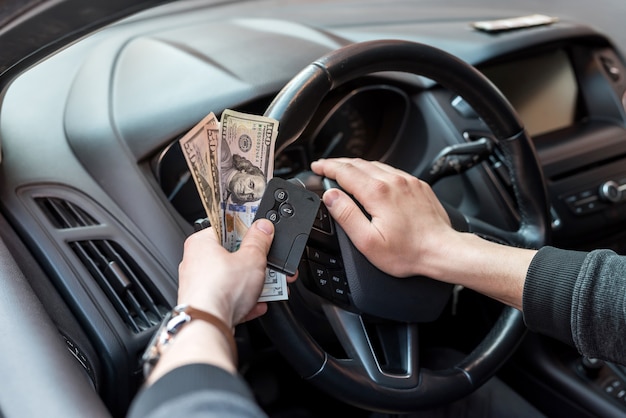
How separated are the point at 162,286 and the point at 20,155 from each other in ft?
1.09

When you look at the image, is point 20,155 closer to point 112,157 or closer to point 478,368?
point 112,157

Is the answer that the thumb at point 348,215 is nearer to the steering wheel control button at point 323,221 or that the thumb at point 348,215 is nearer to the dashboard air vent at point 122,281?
the steering wheel control button at point 323,221

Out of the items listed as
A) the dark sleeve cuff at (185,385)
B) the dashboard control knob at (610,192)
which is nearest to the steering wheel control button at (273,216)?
the dark sleeve cuff at (185,385)

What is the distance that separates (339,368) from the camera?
994mm

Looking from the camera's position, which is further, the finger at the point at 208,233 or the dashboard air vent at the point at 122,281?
the dashboard air vent at the point at 122,281

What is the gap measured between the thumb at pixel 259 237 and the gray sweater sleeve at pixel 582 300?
0.36 metres

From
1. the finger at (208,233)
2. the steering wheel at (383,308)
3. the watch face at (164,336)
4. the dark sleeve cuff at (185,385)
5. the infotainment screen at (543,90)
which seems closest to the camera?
the dark sleeve cuff at (185,385)

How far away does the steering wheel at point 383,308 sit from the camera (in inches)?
38.5

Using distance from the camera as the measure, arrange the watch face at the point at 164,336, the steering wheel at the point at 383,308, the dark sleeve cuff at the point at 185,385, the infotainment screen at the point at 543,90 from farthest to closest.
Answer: the infotainment screen at the point at 543,90, the steering wheel at the point at 383,308, the watch face at the point at 164,336, the dark sleeve cuff at the point at 185,385

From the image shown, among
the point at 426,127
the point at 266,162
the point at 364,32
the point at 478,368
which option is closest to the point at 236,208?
the point at 266,162

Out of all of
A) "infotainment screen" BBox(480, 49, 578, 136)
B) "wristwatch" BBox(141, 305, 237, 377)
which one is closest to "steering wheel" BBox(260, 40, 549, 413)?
"wristwatch" BBox(141, 305, 237, 377)

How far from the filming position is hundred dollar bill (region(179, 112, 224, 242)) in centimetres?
86

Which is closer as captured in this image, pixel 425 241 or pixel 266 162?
pixel 266 162

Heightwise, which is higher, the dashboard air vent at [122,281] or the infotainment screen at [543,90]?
the dashboard air vent at [122,281]
